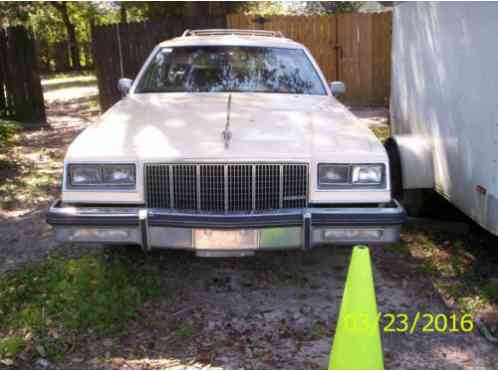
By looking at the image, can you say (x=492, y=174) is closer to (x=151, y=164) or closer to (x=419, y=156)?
(x=419, y=156)

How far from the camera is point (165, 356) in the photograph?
3.38m

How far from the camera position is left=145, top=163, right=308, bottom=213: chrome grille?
12.2ft

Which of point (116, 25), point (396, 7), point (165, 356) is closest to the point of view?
point (165, 356)

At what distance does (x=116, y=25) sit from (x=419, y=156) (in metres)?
8.55

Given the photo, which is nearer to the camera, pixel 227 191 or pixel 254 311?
pixel 227 191

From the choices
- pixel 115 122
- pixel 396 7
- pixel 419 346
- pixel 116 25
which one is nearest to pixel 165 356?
pixel 419 346

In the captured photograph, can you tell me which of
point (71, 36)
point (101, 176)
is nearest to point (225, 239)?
point (101, 176)

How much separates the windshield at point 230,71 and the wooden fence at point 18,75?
7046 mm

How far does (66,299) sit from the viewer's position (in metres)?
3.91

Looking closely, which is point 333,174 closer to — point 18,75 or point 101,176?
point 101,176

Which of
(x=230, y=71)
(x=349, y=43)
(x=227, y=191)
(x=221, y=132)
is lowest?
(x=227, y=191)

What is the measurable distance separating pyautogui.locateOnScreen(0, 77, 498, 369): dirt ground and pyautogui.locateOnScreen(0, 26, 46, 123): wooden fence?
22.1 ft

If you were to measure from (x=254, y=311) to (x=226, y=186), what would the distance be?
36.6 inches
